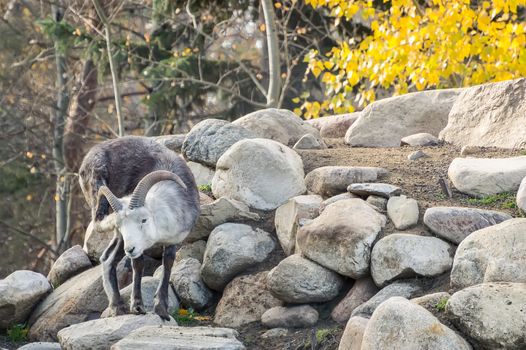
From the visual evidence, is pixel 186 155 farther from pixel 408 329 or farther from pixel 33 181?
pixel 33 181

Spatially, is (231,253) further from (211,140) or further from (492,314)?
(492,314)

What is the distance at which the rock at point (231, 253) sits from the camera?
7438mm

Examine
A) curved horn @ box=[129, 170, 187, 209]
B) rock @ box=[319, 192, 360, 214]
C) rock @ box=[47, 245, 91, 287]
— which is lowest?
rock @ box=[47, 245, 91, 287]

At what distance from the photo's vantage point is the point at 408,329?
17.3 feet

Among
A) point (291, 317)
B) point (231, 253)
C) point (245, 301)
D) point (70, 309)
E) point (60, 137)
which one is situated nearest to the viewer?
point (291, 317)

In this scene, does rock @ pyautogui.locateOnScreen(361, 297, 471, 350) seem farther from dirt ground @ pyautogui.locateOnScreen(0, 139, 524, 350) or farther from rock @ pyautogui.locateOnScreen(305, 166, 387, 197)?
rock @ pyautogui.locateOnScreen(305, 166, 387, 197)

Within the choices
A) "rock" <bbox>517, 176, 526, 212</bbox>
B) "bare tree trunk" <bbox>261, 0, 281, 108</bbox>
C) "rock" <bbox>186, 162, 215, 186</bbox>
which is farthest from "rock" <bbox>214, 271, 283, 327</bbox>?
"bare tree trunk" <bbox>261, 0, 281, 108</bbox>

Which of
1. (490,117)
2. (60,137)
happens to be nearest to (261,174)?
(490,117)

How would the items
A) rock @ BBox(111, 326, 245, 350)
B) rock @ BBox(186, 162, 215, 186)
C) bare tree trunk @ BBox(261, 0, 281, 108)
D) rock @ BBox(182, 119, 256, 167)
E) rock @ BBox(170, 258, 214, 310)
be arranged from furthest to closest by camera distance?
bare tree trunk @ BBox(261, 0, 281, 108) → rock @ BBox(186, 162, 215, 186) → rock @ BBox(182, 119, 256, 167) → rock @ BBox(170, 258, 214, 310) → rock @ BBox(111, 326, 245, 350)

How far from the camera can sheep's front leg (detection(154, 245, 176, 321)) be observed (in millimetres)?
6871

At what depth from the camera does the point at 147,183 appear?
679 centimetres

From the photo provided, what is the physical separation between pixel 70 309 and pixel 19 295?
554 millimetres

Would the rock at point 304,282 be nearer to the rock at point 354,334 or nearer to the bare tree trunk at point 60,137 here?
the rock at point 354,334

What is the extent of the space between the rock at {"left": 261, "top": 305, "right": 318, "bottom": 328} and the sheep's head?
1087mm
